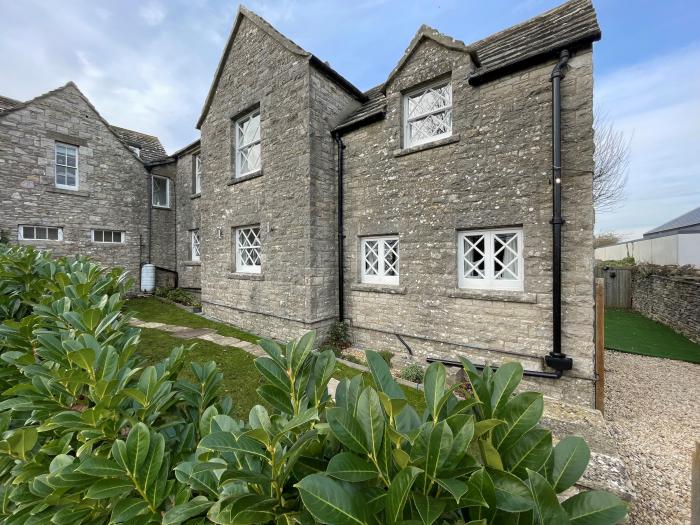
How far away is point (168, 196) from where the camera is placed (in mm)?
14695

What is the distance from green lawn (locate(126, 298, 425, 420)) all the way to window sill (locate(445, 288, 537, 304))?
2.06 meters

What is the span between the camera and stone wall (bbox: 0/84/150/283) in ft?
35.4

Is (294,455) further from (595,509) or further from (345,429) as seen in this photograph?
(595,509)

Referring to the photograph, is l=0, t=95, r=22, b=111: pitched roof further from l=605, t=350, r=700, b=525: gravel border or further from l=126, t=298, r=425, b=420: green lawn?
l=605, t=350, r=700, b=525: gravel border

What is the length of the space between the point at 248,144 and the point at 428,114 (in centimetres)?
528

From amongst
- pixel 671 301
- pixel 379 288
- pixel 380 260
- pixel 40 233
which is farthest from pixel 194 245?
pixel 671 301

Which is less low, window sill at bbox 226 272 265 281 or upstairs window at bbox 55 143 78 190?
upstairs window at bbox 55 143 78 190

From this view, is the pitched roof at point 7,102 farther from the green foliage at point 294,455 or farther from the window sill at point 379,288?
the green foliage at point 294,455

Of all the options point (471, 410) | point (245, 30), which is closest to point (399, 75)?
point (245, 30)

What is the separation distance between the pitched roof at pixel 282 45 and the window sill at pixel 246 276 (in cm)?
552

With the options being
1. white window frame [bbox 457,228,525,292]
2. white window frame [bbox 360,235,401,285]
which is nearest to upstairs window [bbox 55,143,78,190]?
white window frame [bbox 360,235,401,285]

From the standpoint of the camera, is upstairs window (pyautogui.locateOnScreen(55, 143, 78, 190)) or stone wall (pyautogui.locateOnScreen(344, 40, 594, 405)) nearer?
stone wall (pyautogui.locateOnScreen(344, 40, 594, 405))

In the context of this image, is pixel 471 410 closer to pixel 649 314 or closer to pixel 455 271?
pixel 455 271

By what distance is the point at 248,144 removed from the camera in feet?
29.5
